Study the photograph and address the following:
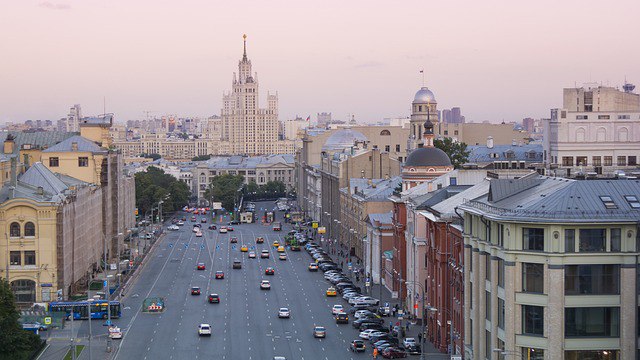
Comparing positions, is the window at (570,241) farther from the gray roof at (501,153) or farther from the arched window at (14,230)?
the gray roof at (501,153)

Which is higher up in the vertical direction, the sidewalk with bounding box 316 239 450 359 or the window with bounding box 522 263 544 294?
the window with bounding box 522 263 544 294

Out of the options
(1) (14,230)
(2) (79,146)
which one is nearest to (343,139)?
(2) (79,146)

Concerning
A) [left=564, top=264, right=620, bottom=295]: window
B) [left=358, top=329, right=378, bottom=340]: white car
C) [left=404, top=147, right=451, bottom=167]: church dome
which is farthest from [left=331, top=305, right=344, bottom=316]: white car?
[left=564, top=264, right=620, bottom=295]: window

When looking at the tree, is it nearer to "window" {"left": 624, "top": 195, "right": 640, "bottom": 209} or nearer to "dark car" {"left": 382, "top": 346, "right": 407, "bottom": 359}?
"dark car" {"left": 382, "top": 346, "right": 407, "bottom": 359}

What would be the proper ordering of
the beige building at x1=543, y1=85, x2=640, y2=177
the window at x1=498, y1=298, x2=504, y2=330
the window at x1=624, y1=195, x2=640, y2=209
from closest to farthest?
the window at x1=624, y1=195, x2=640, y2=209 < the window at x1=498, y1=298, x2=504, y2=330 < the beige building at x1=543, y1=85, x2=640, y2=177

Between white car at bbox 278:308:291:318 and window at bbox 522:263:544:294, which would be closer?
window at bbox 522:263:544:294

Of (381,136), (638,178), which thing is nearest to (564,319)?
(638,178)

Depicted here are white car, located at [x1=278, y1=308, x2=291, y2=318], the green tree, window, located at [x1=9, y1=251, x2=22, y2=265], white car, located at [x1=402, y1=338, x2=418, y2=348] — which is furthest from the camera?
window, located at [x1=9, y1=251, x2=22, y2=265]

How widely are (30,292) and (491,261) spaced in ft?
188

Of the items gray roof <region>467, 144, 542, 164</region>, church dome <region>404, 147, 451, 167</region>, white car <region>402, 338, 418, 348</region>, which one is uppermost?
church dome <region>404, 147, 451, 167</region>

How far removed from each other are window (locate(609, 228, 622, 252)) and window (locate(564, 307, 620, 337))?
273 centimetres

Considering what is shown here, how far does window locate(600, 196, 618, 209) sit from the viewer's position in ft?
184

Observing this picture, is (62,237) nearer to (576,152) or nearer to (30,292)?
(30,292)

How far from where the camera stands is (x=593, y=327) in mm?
55562
